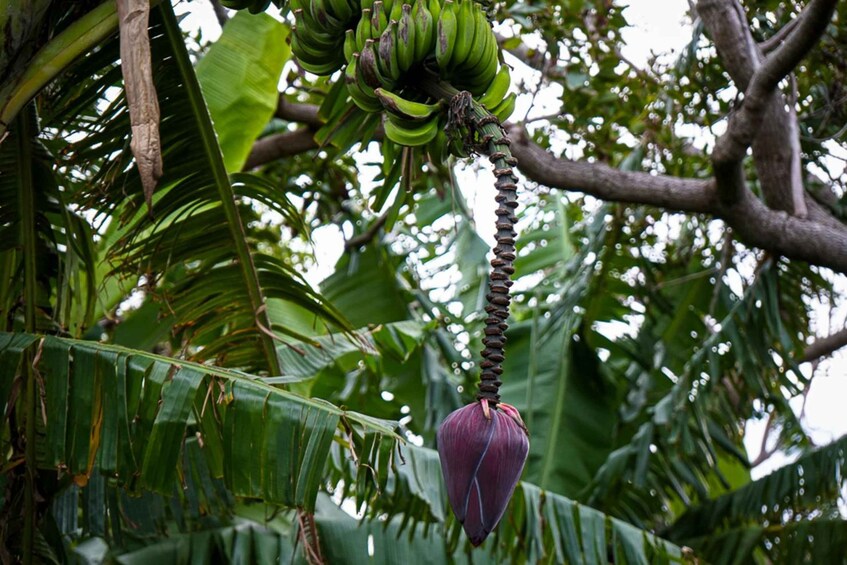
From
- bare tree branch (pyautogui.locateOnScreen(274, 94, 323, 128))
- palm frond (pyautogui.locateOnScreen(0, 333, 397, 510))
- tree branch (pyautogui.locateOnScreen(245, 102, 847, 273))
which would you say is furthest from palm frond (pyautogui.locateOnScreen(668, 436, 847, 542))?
bare tree branch (pyautogui.locateOnScreen(274, 94, 323, 128))

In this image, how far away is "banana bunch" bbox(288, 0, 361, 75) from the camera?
141cm

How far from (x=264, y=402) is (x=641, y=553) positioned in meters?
1.11

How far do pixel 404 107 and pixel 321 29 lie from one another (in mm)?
341

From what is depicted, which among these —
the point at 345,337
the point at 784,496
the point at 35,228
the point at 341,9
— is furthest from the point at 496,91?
the point at 784,496

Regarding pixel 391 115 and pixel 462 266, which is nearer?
pixel 391 115

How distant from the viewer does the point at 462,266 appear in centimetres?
410

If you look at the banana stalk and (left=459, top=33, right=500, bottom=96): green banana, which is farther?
(left=459, top=33, right=500, bottom=96): green banana

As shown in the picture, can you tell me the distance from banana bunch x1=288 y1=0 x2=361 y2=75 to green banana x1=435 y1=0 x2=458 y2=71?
0.72ft

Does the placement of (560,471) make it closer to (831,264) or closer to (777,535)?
(777,535)

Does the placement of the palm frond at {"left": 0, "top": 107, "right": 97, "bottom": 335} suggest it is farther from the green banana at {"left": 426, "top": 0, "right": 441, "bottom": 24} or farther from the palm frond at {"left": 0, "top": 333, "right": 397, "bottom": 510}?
the green banana at {"left": 426, "top": 0, "right": 441, "bottom": 24}

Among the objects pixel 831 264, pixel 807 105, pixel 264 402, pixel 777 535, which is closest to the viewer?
pixel 264 402

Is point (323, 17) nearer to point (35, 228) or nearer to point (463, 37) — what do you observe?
point (463, 37)

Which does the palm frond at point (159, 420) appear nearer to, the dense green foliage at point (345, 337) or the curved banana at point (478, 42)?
the dense green foliage at point (345, 337)

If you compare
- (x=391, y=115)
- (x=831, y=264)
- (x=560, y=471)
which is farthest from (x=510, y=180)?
(x=560, y=471)
